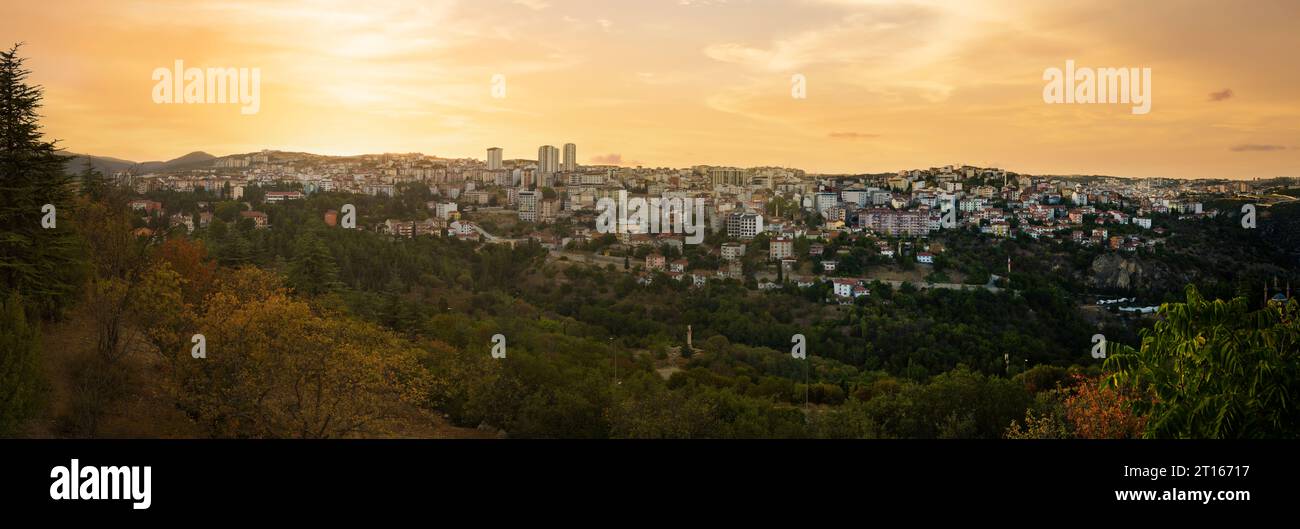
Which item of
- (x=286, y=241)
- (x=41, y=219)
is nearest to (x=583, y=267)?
(x=286, y=241)

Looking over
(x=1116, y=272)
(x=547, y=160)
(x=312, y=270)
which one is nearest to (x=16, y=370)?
→ (x=312, y=270)

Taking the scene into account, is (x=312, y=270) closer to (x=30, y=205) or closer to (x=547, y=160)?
(x=30, y=205)

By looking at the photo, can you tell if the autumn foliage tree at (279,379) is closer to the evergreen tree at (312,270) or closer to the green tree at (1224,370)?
the green tree at (1224,370)

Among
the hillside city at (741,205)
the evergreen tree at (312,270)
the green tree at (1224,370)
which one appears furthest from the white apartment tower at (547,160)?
the green tree at (1224,370)

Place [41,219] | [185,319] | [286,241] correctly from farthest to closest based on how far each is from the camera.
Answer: [286,241] → [41,219] → [185,319]

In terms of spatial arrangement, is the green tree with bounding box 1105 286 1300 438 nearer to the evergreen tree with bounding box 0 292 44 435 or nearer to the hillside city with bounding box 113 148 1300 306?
the evergreen tree with bounding box 0 292 44 435
